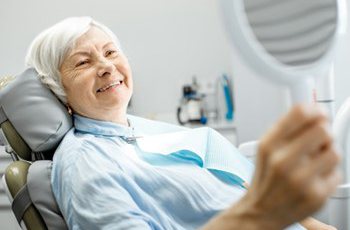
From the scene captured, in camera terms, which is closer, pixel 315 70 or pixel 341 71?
pixel 315 70

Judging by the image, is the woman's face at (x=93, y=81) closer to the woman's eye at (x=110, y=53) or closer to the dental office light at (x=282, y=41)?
the woman's eye at (x=110, y=53)

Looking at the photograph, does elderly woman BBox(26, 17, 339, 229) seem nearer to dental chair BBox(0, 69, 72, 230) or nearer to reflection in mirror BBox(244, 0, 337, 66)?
dental chair BBox(0, 69, 72, 230)

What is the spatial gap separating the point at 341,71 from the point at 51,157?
60.3 inches

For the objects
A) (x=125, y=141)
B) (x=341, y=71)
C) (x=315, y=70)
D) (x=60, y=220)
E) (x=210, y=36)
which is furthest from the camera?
(x=210, y=36)

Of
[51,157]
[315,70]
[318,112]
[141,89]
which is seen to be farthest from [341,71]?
[318,112]

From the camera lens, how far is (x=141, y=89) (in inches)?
113

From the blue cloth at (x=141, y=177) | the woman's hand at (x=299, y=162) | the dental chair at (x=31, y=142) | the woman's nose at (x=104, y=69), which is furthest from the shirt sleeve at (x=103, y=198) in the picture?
the woman's hand at (x=299, y=162)

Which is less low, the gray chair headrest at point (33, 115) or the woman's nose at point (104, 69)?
the woman's nose at point (104, 69)

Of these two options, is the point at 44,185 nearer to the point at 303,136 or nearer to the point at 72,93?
the point at 72,93

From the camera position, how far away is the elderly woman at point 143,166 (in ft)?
1.48

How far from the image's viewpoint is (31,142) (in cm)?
125

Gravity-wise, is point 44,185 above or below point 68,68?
below

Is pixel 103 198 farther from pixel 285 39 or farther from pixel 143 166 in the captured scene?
pixel 285 39

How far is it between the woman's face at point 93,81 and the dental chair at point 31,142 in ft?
0.26
